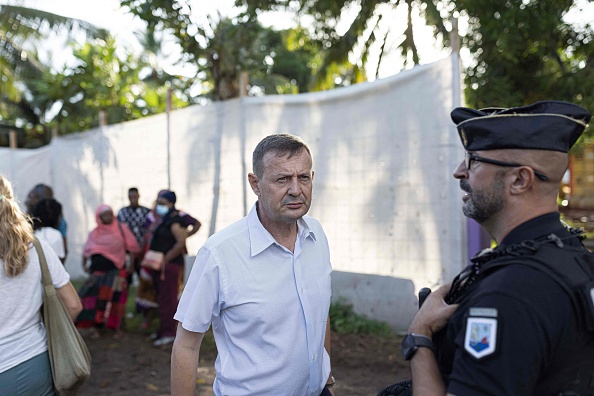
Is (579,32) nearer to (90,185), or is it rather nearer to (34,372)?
(34,372)

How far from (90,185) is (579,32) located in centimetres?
758

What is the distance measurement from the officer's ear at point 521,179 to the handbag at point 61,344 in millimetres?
2336

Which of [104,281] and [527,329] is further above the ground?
[527,329]

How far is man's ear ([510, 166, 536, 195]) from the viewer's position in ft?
5.62

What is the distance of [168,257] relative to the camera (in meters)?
7.06

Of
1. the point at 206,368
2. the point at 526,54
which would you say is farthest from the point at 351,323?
the point at 526,54

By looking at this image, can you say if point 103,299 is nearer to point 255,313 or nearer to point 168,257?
point 168,257

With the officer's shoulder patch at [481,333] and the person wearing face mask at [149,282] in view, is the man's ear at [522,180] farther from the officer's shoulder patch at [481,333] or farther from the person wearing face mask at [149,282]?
the person wearing face mask at [149,282]

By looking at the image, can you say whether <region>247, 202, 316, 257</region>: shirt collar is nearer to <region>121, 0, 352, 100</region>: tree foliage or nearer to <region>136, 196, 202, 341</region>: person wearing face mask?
<region>136, 196, 202, 341</region>: person wearing face mask

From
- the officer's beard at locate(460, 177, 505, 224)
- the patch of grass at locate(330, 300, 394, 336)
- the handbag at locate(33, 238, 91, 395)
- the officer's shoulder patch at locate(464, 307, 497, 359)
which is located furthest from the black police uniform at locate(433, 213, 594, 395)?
the patch of grass at locate(330, 300, 394, 336)

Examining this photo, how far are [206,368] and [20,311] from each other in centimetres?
330

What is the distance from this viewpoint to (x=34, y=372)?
3113 millimetres

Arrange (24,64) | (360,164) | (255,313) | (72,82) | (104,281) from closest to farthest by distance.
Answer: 1. (255,313)
2. (360,164)
3. (104,281)
4. (72,82)
5. (24,64)

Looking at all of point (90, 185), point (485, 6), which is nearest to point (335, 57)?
point (90, 185)
